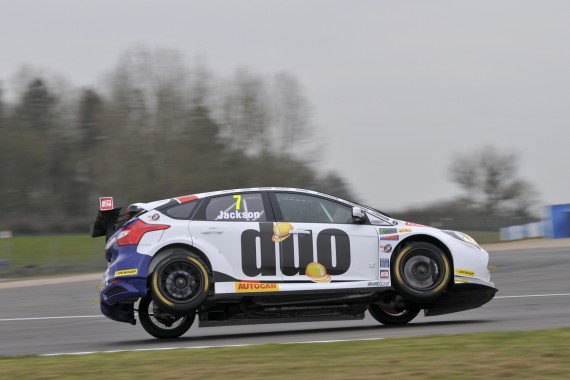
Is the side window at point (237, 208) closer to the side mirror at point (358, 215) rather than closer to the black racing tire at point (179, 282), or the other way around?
the black racing tire at point (179, 282)

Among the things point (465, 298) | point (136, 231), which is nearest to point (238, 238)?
point (136, 231)

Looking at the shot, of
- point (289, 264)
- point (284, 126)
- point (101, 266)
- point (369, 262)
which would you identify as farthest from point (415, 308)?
point (284, 126)

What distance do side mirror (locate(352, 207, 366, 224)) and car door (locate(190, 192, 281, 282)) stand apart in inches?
37.2

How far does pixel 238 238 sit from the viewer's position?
995cm

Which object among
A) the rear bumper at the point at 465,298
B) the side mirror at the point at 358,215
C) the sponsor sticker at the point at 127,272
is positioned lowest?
the rear bumper at the point at 465,298

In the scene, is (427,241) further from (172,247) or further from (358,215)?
(172,247)

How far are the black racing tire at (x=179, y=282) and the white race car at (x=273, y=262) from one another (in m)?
0.01

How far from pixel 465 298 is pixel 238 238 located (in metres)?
2.76

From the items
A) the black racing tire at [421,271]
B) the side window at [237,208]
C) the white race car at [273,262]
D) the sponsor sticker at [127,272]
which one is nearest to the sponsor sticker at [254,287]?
the white race car at [273,262]

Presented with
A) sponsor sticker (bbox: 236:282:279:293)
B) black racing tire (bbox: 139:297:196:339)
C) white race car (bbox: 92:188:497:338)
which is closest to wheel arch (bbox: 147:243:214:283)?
white race car (bbox: 92:188:497:338)

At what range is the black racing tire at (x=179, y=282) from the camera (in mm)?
9711

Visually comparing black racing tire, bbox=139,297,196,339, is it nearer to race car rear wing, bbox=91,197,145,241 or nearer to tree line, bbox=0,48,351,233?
race car rear wing, bbox=91,197,145,241

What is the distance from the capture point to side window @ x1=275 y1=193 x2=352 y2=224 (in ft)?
33.4

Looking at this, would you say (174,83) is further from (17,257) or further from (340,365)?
(340,365)
